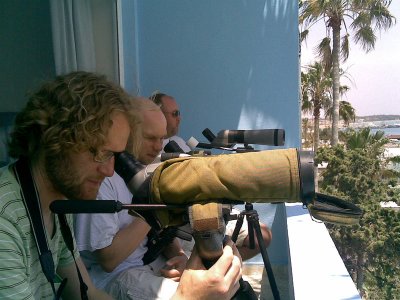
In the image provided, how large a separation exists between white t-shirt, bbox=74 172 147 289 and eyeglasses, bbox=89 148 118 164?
377mm

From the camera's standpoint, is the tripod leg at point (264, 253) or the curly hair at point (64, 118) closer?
the curly hair at point (64, 118)

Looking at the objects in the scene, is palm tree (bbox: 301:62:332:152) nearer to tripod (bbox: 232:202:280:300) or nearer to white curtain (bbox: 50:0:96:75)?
white curtain (bbox: 50:0:96:75)

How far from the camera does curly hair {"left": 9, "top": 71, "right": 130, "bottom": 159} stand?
107 centimetres

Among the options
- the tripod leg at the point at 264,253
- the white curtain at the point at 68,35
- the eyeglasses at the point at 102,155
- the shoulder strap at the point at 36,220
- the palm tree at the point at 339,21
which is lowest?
the tripod leg at the point at 264,253

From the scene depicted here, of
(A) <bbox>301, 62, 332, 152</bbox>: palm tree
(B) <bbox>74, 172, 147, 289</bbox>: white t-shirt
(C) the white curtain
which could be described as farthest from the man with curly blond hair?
(A) <bbox>301, 62, 332, 152</bbox>: palm tree

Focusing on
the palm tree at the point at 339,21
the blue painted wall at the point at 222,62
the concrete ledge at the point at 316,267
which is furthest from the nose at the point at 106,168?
the palm tree at the point at 339,21

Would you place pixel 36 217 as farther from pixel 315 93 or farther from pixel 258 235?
pixel 315 93

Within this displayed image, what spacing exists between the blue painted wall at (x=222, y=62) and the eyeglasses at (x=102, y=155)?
2185 mm

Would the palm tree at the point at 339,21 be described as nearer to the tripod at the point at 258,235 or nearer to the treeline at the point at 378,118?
the treeline at the point at 378,118

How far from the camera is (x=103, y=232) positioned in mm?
1550

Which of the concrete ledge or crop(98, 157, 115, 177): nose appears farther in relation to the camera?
the concrete ledge

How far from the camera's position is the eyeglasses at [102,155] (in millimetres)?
1108

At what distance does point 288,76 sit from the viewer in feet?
10.7

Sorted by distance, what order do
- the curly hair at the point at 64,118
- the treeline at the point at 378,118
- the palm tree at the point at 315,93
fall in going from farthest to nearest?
1. the treeline at the point at 378,118
2. the palm tree at the point at 315,93
3. the curly hair at the point at 64,118
